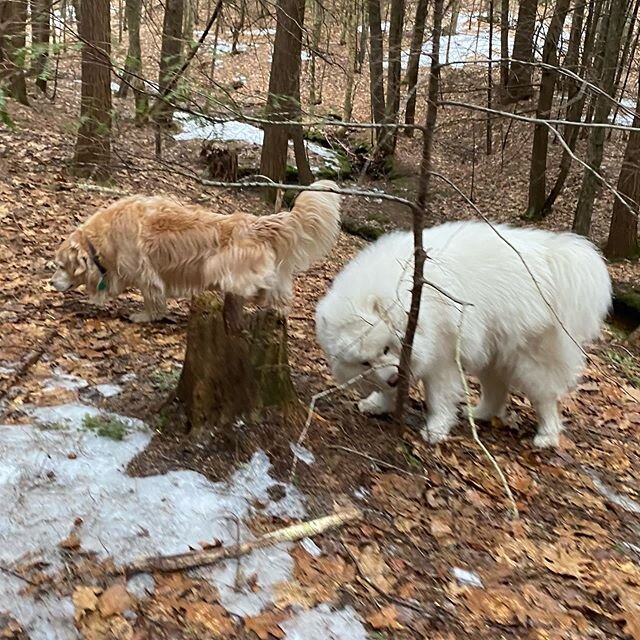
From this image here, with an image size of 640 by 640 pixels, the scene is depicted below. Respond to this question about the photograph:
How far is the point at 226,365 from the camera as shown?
13.5ft

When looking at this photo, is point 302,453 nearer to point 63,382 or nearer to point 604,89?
point 63,382

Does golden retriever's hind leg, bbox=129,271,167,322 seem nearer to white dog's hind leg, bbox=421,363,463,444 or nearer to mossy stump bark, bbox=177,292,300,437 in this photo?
mossy stump bark, bbox=177,292,300,437

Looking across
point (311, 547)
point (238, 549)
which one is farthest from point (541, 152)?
point (238, 549)

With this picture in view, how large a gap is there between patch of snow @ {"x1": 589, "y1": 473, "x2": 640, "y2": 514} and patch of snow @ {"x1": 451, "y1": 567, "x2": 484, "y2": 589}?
6.42 feet

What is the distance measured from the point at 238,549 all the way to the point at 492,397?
3.19 meters

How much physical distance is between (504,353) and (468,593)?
224 centimetres

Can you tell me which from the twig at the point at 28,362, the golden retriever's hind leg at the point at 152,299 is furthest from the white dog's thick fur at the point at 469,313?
the golden retriever's hind leg at the point at 152,299

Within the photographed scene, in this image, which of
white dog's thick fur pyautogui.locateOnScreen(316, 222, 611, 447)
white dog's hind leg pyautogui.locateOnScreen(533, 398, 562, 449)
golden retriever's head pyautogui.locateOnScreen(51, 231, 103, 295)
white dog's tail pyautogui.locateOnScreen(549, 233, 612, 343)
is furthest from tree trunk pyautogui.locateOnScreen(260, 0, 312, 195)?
white dog's hind leg pyautogui.locateOnScreen(533, 398, 562, 449)

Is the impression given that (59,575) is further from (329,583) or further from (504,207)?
(504,207)

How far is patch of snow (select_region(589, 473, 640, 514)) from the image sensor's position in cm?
496

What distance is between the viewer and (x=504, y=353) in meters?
5.19

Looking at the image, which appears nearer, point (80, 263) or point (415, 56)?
point (415, 56)

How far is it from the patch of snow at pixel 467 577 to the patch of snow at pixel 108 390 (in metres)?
2.74

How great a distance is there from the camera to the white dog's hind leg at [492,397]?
18.4 feet
